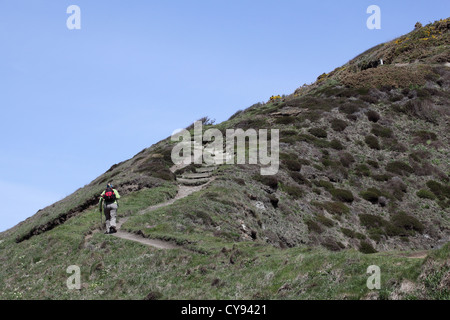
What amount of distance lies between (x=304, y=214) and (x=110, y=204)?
1581 cm

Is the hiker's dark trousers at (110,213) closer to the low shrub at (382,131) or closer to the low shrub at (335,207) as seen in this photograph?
the low shrub at (335,207)

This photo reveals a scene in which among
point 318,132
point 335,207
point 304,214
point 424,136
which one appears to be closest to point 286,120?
point 318,132

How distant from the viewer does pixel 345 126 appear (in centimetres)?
5266

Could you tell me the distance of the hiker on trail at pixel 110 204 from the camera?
81.6 ft

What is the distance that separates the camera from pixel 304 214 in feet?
115

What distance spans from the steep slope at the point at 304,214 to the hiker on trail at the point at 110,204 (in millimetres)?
936

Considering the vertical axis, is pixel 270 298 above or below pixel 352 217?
below

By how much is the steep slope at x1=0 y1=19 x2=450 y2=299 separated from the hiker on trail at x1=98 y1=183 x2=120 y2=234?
936 millimetres

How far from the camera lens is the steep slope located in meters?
15.0

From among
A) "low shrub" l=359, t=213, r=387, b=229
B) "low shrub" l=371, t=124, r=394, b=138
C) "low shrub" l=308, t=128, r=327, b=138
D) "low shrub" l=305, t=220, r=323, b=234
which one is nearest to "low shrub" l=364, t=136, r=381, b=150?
"low shrub" l=371, t=124, r=394, b=138

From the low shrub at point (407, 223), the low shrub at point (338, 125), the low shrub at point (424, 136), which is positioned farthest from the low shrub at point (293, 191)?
the low shrub at point (424, 136)

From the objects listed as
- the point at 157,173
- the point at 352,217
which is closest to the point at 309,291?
the point at 352,217
